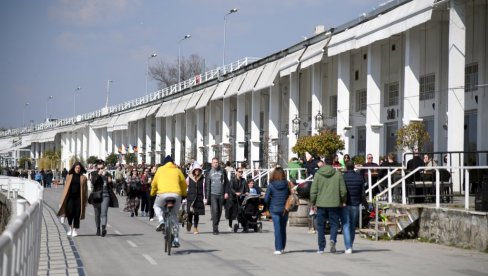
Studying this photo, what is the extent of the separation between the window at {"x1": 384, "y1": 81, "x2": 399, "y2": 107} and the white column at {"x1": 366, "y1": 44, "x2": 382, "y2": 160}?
204 centimetres

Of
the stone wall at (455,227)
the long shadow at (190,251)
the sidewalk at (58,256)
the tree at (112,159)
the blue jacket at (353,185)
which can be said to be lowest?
the long shadow at (190,251)

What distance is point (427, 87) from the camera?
113 feet

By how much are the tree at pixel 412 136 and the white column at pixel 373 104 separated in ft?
13.4

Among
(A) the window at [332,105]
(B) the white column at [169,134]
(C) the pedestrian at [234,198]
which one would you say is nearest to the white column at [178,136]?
(B) the white column at [169,134]

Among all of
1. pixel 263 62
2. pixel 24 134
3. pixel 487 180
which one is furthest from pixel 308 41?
pixel 24 134

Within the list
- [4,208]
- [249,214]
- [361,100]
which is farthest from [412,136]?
[4,208]

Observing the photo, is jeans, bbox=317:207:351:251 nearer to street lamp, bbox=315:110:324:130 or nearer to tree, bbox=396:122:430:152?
tree, bbox=396:122:430:152

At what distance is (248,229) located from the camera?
80.7ft

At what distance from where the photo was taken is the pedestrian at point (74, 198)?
2039 centimetres

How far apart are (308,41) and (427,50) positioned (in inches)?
301

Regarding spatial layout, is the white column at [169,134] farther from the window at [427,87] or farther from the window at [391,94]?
the window at [427,87]

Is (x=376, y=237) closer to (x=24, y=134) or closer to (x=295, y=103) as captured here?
(x=295, y=103)

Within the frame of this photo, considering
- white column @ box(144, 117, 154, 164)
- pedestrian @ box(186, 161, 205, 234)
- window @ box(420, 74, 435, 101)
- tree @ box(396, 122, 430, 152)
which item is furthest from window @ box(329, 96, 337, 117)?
white column @ box(144, 117, 154, 164)

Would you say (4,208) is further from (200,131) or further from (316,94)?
(316,94)
